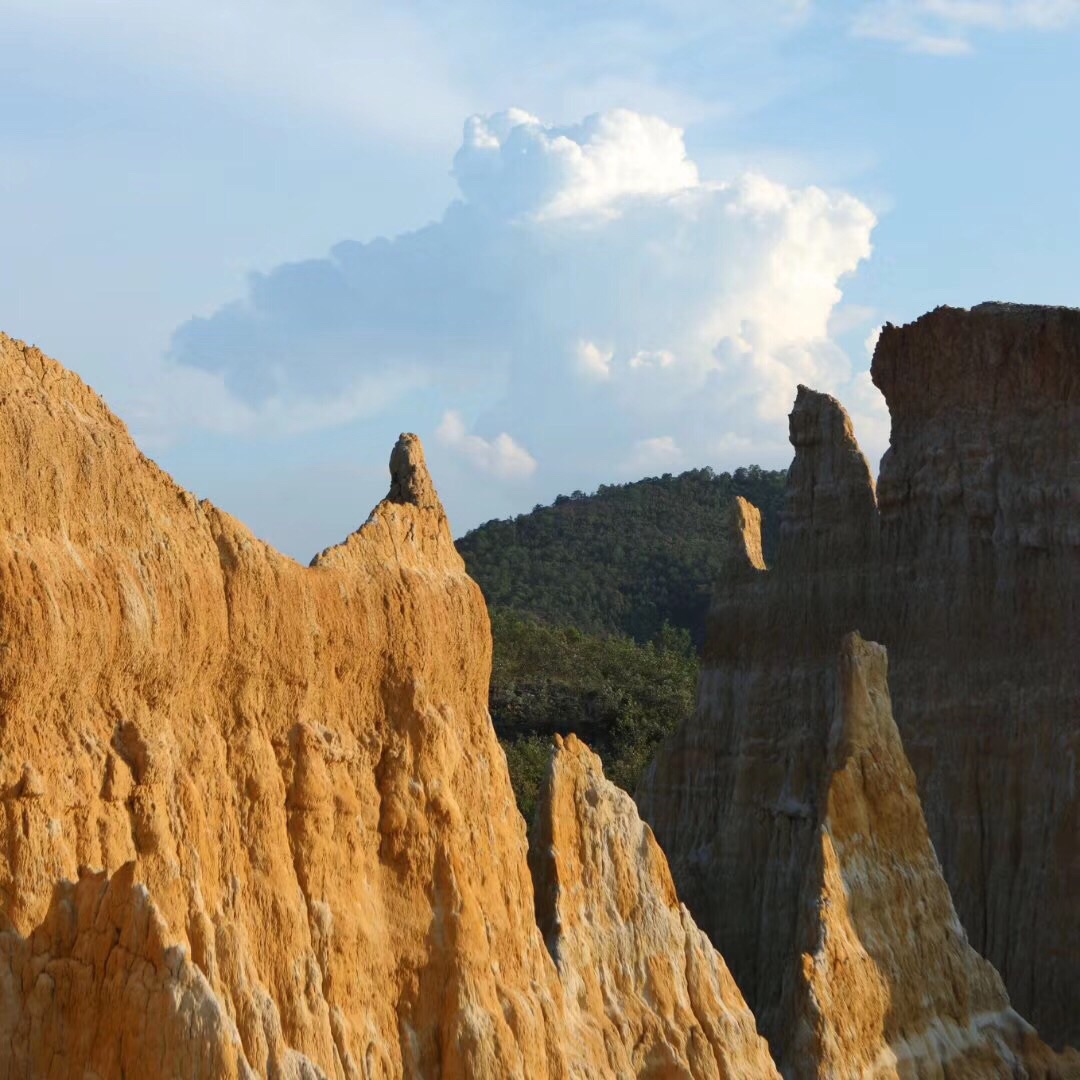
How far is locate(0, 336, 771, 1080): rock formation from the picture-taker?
40.8 feet

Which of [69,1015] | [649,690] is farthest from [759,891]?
[649,690]

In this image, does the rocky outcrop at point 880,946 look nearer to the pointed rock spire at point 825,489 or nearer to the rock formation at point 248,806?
the rock formation at point 248,806

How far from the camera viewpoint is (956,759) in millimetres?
28875

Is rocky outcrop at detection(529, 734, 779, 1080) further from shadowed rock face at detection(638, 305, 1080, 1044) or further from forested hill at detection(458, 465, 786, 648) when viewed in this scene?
forested hill at detection(458, 465, 786, 648)

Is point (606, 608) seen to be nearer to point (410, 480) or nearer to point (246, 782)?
point (410, 480)

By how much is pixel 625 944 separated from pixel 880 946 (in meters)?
5.07

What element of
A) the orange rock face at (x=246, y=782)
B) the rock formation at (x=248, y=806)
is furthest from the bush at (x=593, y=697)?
the orange rock face at (x=246, y=782)

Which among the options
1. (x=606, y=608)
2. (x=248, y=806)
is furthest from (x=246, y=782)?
(x=606, y=608)

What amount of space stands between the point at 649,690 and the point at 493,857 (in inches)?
1321

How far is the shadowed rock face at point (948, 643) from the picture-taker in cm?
2767

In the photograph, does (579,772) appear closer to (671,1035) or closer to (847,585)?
(671,1035)

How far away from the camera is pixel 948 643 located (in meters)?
29.1

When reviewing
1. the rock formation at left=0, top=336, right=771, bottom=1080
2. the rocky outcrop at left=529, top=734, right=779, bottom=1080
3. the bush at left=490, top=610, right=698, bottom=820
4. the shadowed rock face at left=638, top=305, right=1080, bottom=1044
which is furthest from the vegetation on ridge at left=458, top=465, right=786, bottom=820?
the rock formation at left=0, top=336, right=771, bottom=1080

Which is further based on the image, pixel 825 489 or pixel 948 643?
pixel 825 489
